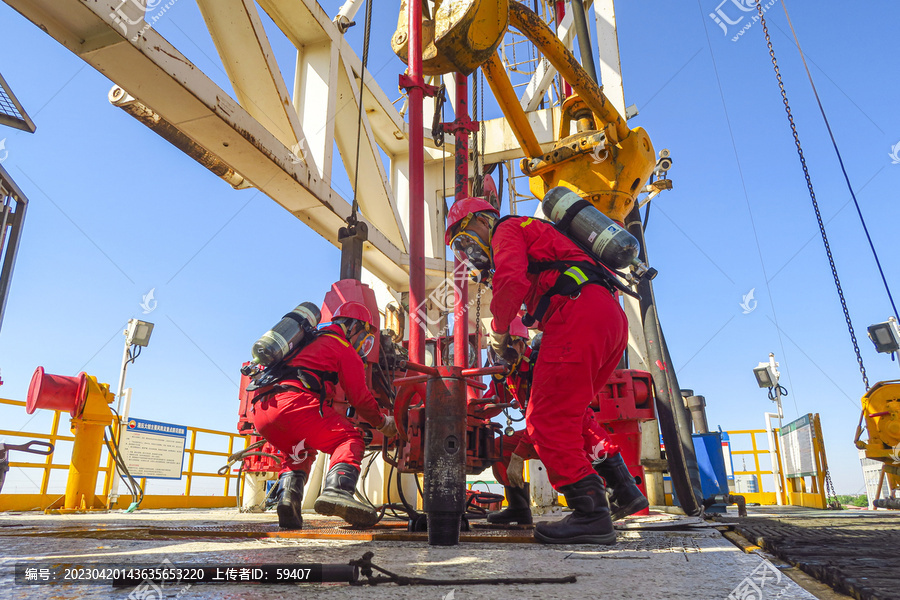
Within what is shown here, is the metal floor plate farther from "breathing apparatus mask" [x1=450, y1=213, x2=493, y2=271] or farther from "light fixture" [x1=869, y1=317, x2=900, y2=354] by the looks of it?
"light fixture" [x1=869, y1=317, x2=900, y2=354]

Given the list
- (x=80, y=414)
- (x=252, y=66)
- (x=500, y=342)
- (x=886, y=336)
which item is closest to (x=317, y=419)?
(x=500, y=342)

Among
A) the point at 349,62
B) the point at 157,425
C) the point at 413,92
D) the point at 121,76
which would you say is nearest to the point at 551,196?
the point at 413,92

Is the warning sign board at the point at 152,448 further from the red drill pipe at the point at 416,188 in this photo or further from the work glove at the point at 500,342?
the work glove at the point at 500,342

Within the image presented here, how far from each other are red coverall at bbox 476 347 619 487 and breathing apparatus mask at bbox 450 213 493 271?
23.4 inches

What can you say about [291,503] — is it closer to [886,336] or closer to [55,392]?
[55,392]

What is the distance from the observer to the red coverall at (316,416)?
3361mm

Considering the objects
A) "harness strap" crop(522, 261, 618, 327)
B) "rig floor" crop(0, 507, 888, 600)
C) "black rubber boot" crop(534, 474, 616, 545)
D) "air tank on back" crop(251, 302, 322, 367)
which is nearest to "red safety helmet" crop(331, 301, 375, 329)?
"air tank on back" crop(251, 302, 322, 367)

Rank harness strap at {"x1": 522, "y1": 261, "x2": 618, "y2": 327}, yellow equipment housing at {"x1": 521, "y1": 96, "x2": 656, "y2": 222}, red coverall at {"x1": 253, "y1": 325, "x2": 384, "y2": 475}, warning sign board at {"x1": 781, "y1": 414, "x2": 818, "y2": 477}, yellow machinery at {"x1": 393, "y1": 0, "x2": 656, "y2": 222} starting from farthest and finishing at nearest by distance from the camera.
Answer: warning sign board at {"x1": 781, "y1": 414, "x2": 818, "y2": 477} < yellow equipment housing at {"x1": 521, "y1": 96, "x2": 656, "y2": 222} < yellow machinery at {"x1": 393, "y1": 0, "x2": 656, "y2": 222} < red coverall at {"x1": 253, "y1": 325, "x2": 384, "y2": 475} < harness strap at {"x1": 522, "y1": 261, "x2": 618, "y2": 327}

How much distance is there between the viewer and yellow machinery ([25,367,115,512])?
21.1ft

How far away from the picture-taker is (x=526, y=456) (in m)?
3.48

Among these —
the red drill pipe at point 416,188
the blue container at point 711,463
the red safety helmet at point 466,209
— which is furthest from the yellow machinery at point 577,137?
the blue container at point 711,463

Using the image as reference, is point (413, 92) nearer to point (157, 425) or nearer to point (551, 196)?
point (551, 196)

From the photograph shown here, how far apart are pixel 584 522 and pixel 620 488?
25.1 inches

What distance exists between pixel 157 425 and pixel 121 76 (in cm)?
668
